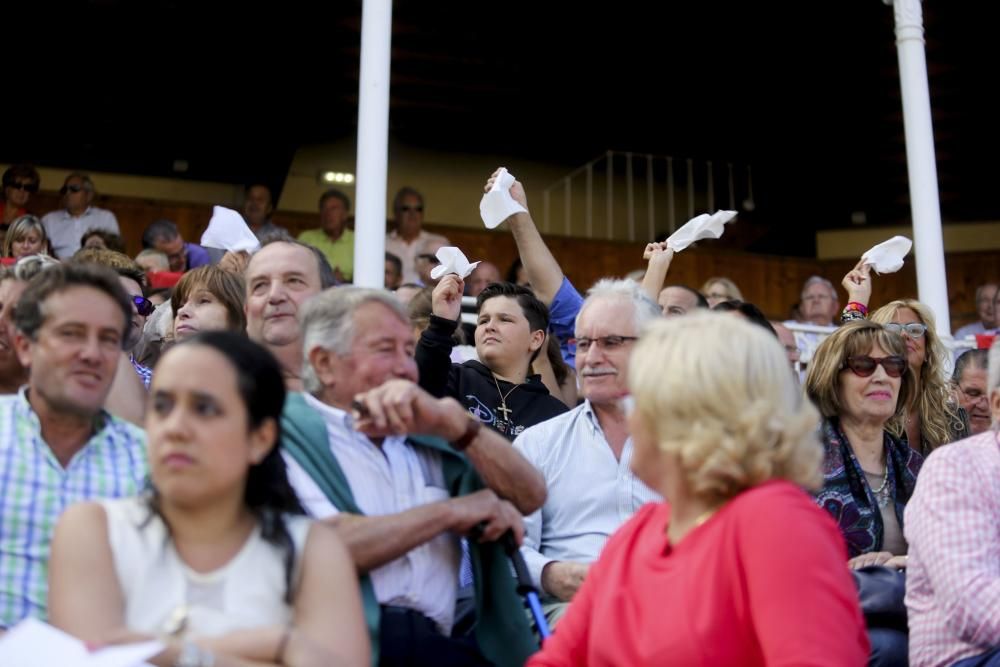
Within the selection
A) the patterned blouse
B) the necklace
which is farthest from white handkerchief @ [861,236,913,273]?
the necklace

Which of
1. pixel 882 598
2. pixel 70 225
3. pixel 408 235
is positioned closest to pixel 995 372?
pixel 882 598

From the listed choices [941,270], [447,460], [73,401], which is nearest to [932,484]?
[447,460]

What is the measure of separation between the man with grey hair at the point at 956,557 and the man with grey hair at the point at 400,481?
0.78m

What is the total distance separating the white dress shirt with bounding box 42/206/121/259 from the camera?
7586 mm

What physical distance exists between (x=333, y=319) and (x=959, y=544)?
50.9 inches

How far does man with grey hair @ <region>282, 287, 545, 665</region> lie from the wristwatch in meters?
0.41

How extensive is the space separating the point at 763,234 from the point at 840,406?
832cm

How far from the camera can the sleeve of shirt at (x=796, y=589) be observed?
65.9 inches

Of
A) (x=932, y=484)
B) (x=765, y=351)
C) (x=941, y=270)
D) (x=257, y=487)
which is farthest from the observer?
(x=941, y=270)

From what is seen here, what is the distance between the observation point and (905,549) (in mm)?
3271

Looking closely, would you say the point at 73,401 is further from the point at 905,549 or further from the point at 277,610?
the point at 905,549

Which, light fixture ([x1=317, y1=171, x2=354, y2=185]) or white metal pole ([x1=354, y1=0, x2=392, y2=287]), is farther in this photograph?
light fixture ([x1=317, y1=171, x2=354, y2=185])

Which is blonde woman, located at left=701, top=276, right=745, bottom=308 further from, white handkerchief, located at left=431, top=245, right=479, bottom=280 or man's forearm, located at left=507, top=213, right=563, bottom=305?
white handkerchief, located at left=431, top=245, right=479, bottom=280

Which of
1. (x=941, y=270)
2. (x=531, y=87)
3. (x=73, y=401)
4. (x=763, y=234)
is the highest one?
(x=531, y=87)
